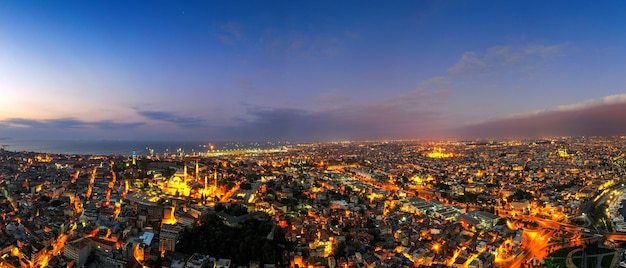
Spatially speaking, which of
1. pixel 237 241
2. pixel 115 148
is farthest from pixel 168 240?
pixel 115 148

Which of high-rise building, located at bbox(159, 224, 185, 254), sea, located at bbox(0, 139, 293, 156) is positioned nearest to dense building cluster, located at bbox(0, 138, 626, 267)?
high-rise building, located at bbox(159, 224, 185, 254)

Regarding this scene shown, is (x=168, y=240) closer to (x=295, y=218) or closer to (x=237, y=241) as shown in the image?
(x=237, y=241)

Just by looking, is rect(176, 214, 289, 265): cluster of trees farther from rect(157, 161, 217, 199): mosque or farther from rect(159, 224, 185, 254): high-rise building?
rect(157, 161, 217, 199): mosque

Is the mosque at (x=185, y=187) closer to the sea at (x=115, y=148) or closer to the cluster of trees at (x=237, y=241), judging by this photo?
the cluster of trees at (x=237, y=241)

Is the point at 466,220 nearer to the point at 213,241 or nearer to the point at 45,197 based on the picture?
the point at 213,241

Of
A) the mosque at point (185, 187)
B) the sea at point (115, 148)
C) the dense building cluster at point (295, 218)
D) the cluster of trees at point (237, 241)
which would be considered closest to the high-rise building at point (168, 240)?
the dense building cluster at point (295, 218)

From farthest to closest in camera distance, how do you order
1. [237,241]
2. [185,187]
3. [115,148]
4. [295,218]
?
[115,148], [185,187], [295,218], [237,241]
